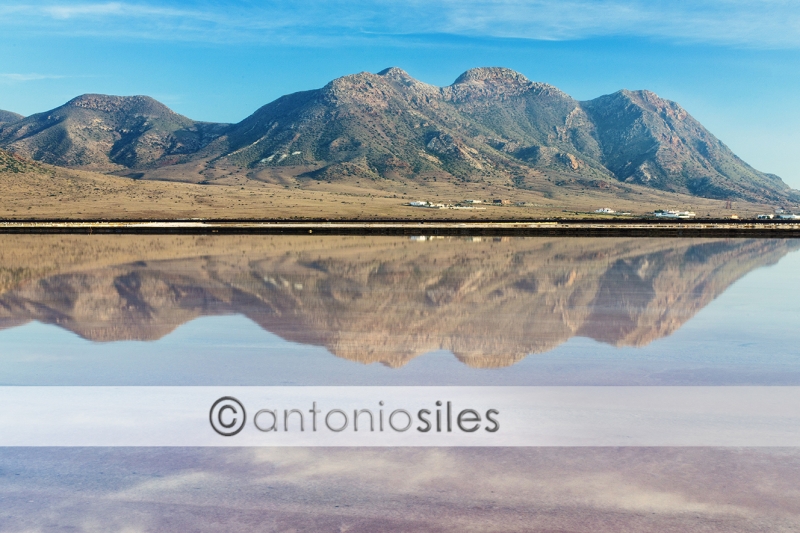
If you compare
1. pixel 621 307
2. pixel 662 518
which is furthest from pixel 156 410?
pixel 621 307

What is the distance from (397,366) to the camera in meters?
9.91

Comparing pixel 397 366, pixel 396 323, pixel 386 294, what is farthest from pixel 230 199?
pixel 397 366

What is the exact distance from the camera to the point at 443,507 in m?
5.40

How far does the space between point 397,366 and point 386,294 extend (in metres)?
8.16

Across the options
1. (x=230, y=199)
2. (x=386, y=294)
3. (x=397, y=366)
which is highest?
(x=230, y=199)

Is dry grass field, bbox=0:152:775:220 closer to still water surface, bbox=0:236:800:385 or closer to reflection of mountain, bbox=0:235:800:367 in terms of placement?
reflection of mountain, bbox=0:235:800:367

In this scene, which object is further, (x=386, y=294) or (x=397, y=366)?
(x=386, y=294)

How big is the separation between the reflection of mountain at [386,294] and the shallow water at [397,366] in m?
0.11

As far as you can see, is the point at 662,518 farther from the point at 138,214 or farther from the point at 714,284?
the point at 138,214

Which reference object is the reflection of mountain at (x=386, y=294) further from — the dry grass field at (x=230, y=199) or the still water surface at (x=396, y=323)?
the dry grass field at (x=230, y=199)

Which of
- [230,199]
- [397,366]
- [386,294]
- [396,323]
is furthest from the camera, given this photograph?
[230,199]

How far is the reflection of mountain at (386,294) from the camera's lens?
12492 millimetres

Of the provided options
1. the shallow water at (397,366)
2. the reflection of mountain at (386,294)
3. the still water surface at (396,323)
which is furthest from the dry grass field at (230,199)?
the shallow water at (397,366)

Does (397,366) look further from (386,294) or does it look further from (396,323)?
(386,294)
